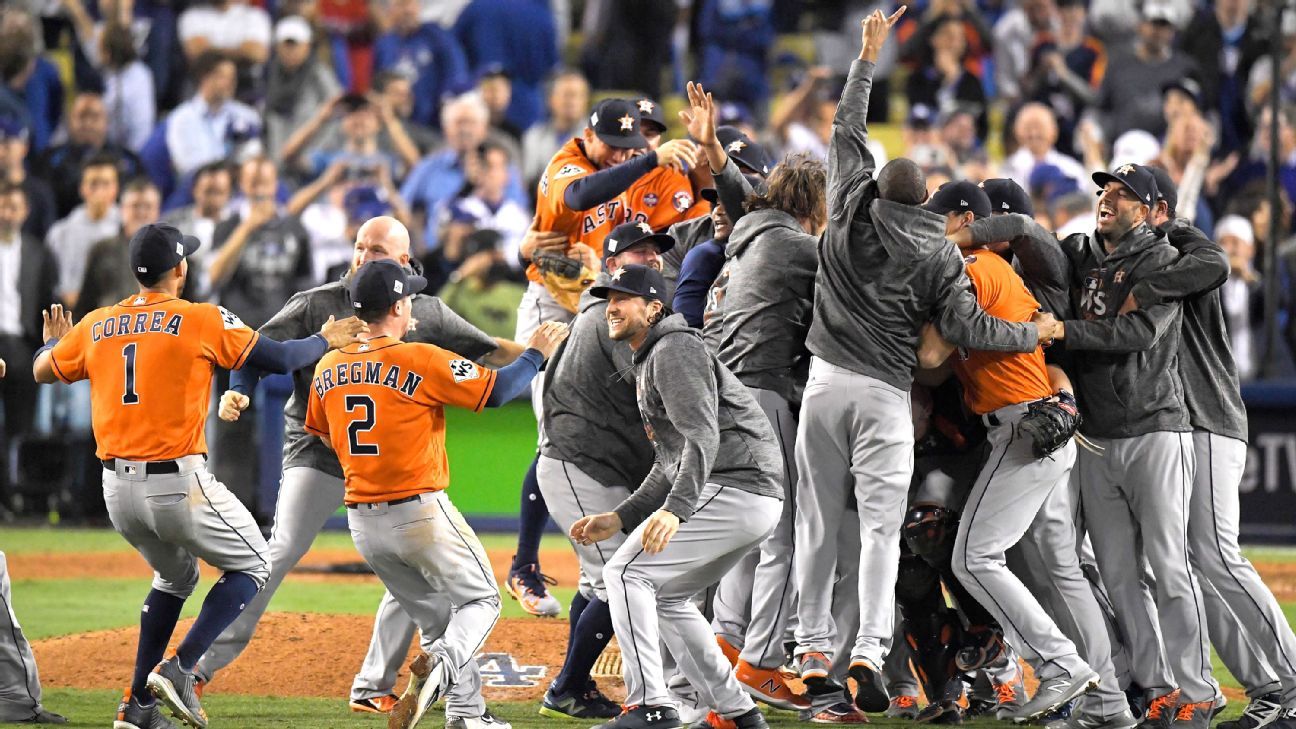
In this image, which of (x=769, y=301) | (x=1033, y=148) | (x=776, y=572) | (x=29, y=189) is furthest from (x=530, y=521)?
(x=29, y=189)

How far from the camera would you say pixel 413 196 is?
47.2ft

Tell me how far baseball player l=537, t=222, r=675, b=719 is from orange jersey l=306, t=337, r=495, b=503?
2.27 feet

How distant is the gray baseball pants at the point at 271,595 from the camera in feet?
22.5

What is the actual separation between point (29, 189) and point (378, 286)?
9.20 meters

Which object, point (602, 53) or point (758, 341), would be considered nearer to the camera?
point (758, 341)

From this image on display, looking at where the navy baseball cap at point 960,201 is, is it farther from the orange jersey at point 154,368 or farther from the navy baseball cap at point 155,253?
the navy baseball cap at point 155,253

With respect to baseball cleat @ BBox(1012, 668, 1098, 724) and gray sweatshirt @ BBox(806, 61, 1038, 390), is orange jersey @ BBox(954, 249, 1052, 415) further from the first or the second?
baseball cleat @ BBox(1012, 668, 1098, 724)

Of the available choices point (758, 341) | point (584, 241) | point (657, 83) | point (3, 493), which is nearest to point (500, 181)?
point (657, 83)

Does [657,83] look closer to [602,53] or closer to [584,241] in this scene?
[602,53]

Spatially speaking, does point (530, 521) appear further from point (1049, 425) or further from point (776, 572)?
point (1049, 425)

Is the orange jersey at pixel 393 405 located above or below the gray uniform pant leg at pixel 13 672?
above

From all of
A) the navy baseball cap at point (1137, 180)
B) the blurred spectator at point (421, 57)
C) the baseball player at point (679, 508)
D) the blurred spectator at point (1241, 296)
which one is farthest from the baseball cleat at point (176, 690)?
the blurred spectator at point (421, 57)

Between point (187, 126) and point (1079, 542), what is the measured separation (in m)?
10.4

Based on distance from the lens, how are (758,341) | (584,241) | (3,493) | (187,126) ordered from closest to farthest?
(758,341), (584,241), (3,493), (187,126)
